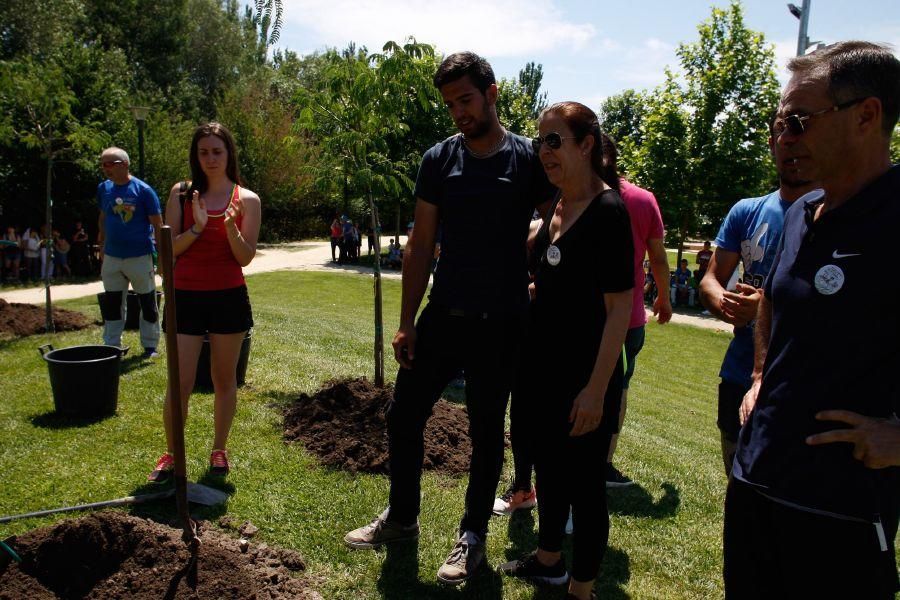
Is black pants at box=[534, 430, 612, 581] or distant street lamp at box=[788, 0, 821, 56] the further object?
distant street lamp at box=[788, 0, 821, 56]

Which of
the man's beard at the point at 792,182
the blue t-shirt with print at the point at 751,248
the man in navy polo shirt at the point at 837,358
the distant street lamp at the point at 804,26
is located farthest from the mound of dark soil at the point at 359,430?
the distant street lamp at the point at 804,26

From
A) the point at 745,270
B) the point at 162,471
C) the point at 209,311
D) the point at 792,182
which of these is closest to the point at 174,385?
the point at 209,311

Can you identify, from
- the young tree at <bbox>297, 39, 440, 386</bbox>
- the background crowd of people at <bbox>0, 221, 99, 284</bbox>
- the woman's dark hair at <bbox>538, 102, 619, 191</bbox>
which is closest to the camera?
the woman's dark hair at <bbox>538, 102, 619, 191</bbox>

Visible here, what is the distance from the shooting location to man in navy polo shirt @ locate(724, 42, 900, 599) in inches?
65.7

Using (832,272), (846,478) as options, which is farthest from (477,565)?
(832,272)

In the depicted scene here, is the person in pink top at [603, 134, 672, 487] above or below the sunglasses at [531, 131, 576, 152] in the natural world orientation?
below

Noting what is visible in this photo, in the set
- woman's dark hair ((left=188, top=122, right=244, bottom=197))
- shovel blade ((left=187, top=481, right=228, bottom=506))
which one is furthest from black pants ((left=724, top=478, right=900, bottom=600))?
woman's dark hair ((left=188, top=122, right=244, bottom=197))

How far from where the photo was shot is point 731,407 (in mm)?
2980

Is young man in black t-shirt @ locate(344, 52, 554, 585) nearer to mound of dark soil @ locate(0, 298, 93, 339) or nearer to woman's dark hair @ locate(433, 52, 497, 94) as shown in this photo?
woman's dark hair @ locate(433, 52, 497, 94)

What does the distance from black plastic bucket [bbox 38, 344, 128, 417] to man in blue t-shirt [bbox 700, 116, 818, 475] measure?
4391 millimetres

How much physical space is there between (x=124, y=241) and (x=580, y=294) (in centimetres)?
576

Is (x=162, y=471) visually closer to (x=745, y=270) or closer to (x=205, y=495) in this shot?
(x=205, y=495)

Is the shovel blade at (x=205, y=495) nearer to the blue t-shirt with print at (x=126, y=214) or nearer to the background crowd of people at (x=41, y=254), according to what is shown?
the blue t-shirt with print at (x=126, y=214)

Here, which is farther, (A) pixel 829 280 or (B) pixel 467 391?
(B) pixel 467 391
